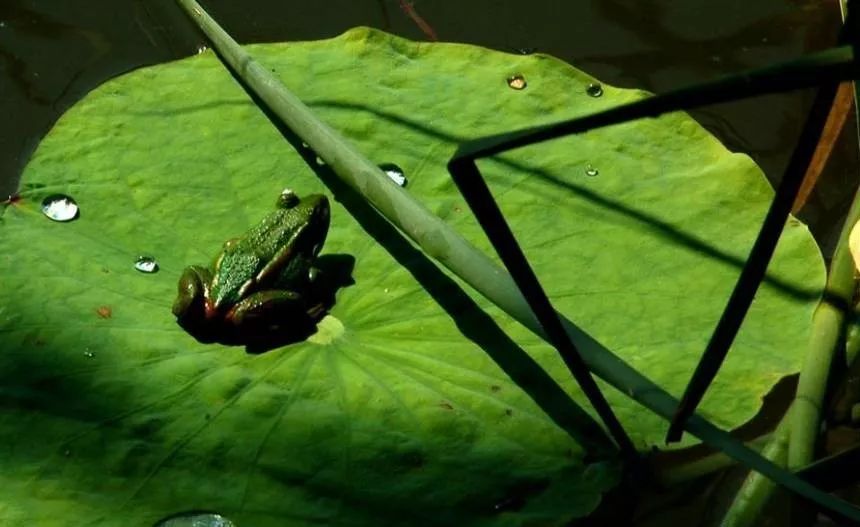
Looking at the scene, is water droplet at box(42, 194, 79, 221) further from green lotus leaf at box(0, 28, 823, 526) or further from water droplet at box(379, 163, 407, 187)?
water droplet at box(379, 163, 407, 187)

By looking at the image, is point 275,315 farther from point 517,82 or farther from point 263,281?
point 517,82

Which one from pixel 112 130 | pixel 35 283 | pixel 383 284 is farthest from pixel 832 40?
pixel 35 283

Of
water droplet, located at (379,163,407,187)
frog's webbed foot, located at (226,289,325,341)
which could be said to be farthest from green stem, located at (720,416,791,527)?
water droplet, located at (379,163,407,187)

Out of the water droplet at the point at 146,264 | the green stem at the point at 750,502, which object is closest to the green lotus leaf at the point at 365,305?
the water droplet at the point at 146,264

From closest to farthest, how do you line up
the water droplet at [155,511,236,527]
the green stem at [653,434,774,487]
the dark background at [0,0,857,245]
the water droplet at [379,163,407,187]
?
the water droplet at [155,511,236,527]
the green stem at [653,434,774,487]
the water droplet at [379,163,407,187]
the dark background at [0,0,857,245]

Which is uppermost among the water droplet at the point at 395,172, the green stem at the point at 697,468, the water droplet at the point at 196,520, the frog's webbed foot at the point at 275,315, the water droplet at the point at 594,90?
A: the water droplet at the point at 594,90

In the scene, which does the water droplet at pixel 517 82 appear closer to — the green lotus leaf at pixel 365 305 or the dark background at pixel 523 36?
the green lotus leaf at pixel 365 305
